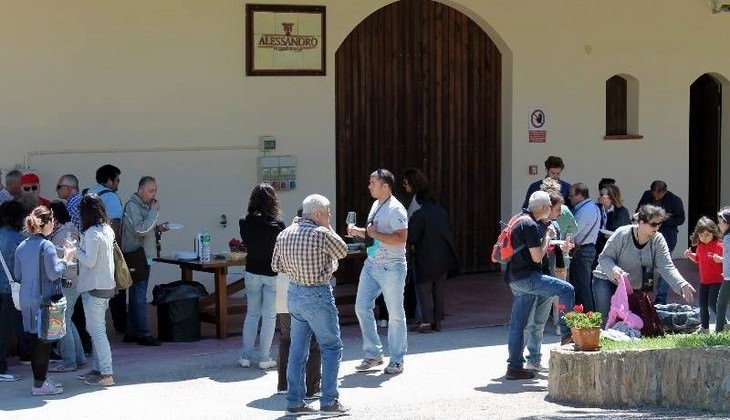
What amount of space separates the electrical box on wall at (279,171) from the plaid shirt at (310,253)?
600 centimetres

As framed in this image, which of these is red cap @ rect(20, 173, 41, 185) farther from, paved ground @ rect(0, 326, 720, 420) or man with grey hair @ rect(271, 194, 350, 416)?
man with grey hair @ rect(271, 194, 350, 416)

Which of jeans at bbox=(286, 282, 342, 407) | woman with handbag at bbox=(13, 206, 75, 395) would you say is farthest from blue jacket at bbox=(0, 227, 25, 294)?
jeans at bbox=(286, 282, 342, 407)

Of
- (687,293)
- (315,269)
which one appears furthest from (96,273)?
(687,293)

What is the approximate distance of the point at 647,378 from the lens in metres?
10.5

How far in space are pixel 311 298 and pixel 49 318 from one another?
2294 millimetres

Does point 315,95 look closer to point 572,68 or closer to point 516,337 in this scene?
point 572,68

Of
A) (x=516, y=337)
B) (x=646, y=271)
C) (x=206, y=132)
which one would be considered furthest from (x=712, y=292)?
(x=206, y=132)

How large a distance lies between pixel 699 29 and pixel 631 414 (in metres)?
11.0

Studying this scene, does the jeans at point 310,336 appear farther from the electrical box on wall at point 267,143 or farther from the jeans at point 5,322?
the electrical box on wall at point 267,143

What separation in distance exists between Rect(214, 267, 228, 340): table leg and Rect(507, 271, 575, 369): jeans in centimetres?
329

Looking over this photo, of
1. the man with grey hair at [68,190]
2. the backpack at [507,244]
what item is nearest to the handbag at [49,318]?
the man with grey hair at [68,190]

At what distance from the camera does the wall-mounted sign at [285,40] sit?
1572cm

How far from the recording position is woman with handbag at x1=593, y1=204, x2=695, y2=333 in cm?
1144

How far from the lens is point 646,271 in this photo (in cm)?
1155
